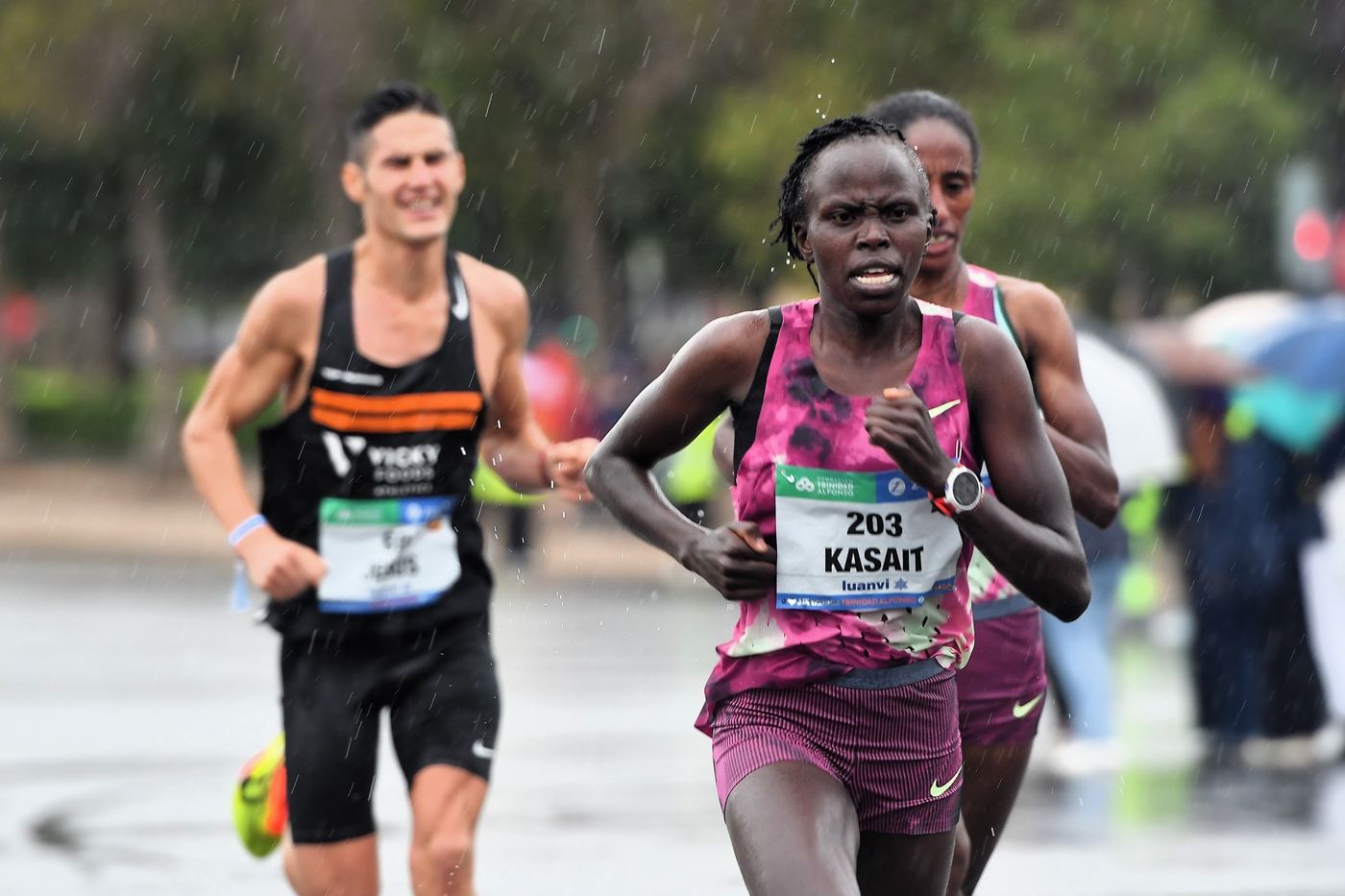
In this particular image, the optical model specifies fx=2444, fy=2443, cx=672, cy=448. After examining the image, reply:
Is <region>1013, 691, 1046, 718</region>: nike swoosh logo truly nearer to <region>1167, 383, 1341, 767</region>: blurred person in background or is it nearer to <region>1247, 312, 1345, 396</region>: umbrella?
<region>1167, 383, 1341, 767</region>: blurred person in background

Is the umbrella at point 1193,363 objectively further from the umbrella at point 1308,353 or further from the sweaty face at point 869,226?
the sweaty face at point 869,226

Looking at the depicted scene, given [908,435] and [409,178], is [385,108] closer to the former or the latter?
[409,178]

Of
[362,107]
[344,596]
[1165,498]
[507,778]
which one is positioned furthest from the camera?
[1165,498]

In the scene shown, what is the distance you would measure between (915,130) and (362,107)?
173 centimetres

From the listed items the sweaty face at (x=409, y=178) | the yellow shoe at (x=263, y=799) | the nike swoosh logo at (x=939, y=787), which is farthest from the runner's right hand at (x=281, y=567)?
the nike swoosh logo at (x=939, y=787)

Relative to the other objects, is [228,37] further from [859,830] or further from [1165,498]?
[859,830]

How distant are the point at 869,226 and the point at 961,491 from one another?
1.68 feet

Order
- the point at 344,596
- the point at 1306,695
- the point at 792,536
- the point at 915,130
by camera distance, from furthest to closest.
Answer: the point at 1306,695 → the point at 344,596 → the point at 915,130 → the point at 792,536

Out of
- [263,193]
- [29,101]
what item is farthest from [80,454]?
[29,101]

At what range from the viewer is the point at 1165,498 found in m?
13.3

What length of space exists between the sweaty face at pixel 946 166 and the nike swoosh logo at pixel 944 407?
1007mm

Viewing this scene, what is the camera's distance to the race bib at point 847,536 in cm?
423

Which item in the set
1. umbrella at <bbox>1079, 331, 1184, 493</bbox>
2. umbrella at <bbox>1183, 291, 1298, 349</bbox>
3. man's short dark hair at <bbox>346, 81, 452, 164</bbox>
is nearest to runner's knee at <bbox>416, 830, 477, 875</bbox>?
man's short dark hair at <bbox>346, 81, 452, 164</bbox>

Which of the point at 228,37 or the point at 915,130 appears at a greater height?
the point at 228,37
